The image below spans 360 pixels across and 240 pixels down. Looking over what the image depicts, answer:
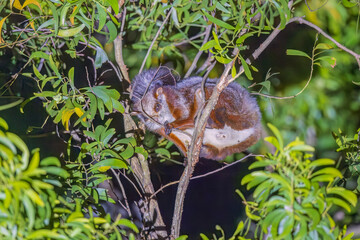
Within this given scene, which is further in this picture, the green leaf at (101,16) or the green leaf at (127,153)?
the green leaf at (127,153)

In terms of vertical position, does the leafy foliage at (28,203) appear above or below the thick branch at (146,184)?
above

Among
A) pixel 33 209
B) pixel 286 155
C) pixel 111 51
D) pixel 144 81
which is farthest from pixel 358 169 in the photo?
pixel 111 51

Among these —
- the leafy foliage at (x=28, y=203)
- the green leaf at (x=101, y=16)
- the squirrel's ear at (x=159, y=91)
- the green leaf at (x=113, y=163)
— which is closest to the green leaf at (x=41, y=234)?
the leafy foliage at (x=28, y=203)

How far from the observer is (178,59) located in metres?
1.69

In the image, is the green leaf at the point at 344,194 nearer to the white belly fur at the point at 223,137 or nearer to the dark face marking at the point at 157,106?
the white belly fur at the point at 223,137

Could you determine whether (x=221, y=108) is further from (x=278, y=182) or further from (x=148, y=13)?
(x=278, y=182)

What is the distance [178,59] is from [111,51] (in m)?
0.30

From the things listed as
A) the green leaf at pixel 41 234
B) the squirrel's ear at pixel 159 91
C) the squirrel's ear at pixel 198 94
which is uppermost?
the squirrel's ear at pixel 198 94

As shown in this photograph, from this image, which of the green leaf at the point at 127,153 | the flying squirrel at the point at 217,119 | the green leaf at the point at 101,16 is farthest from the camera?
the flying squirrel at the point at 217,119

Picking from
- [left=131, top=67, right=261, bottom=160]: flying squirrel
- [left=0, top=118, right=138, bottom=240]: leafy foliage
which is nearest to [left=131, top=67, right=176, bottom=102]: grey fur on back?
[left=131, top=67, right=261, bottom=160]: flying squirrel

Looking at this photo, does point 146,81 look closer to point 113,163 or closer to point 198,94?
point 198,94

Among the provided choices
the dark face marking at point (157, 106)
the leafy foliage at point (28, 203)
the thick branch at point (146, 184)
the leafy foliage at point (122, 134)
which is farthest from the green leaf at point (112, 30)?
the dark face marking at point (157, 106)

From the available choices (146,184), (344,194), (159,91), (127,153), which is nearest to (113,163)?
(127,153)

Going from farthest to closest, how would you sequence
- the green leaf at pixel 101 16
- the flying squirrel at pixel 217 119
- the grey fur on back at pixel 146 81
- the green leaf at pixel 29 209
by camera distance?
the flying squirrel at pixel 217 119
the grey fur on back at pixel 146 81
the green leaf at pixel 101 16
the green leaf at pixel 29 209
